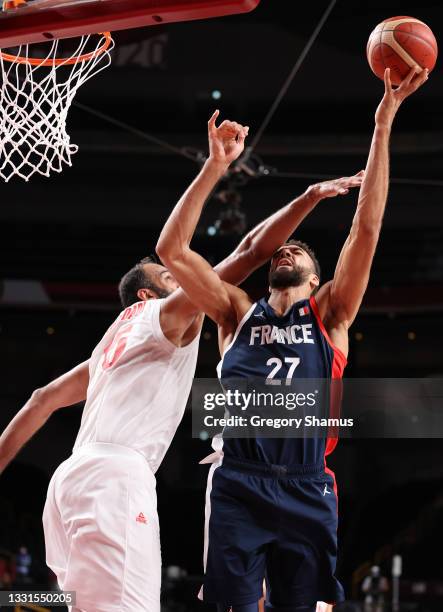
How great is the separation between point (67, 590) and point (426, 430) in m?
9.37

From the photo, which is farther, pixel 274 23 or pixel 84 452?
pixel 274 23

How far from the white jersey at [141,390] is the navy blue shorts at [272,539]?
0.42 metres

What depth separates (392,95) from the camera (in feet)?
11.5

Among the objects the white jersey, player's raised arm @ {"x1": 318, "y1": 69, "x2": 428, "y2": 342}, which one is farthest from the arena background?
player's raised arm @ {"x1": 318, "y1": 69, "x2": 428, "y2": 342}

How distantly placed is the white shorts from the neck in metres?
0.83

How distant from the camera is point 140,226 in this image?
36.4 ft

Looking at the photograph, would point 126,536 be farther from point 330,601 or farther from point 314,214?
point 314,214

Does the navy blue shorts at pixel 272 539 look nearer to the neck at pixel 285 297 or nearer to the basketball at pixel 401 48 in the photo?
the neck at pixel 285 297

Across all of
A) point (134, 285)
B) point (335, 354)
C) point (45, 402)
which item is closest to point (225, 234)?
point (134, 285)

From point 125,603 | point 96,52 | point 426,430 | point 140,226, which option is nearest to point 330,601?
point 125,603

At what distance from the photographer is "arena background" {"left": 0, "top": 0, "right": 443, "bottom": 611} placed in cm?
977

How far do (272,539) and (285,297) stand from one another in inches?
39.0

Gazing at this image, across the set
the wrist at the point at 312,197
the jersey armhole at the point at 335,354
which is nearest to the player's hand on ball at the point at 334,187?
the wrist at the point at 312,197

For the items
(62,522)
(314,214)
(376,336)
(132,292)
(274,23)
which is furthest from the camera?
(376,336)
